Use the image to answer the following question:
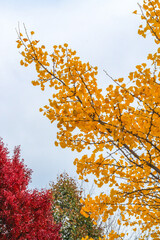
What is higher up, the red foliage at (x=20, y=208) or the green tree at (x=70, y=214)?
the green tree at (x=70, y=214)

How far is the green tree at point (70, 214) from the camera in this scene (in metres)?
10.7

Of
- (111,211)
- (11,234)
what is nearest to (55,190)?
(11,234)

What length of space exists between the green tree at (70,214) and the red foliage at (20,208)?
2.93m

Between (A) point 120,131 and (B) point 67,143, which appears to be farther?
(B) point 67,143

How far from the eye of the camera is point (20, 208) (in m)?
6.98

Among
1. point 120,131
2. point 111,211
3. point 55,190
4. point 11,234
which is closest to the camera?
point 120,131

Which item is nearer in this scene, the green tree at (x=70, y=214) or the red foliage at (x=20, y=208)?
the red foliage at (x=20, y=208)

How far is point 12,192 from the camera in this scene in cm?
716

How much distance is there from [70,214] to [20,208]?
4364 mm

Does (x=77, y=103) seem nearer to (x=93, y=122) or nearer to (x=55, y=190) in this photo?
(x=93, y=122)

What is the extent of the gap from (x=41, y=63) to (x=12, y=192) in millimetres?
4449

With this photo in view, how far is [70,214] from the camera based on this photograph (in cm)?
1092

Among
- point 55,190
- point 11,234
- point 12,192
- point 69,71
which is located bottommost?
point 11,234

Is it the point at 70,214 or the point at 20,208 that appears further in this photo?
the point at 70,214
